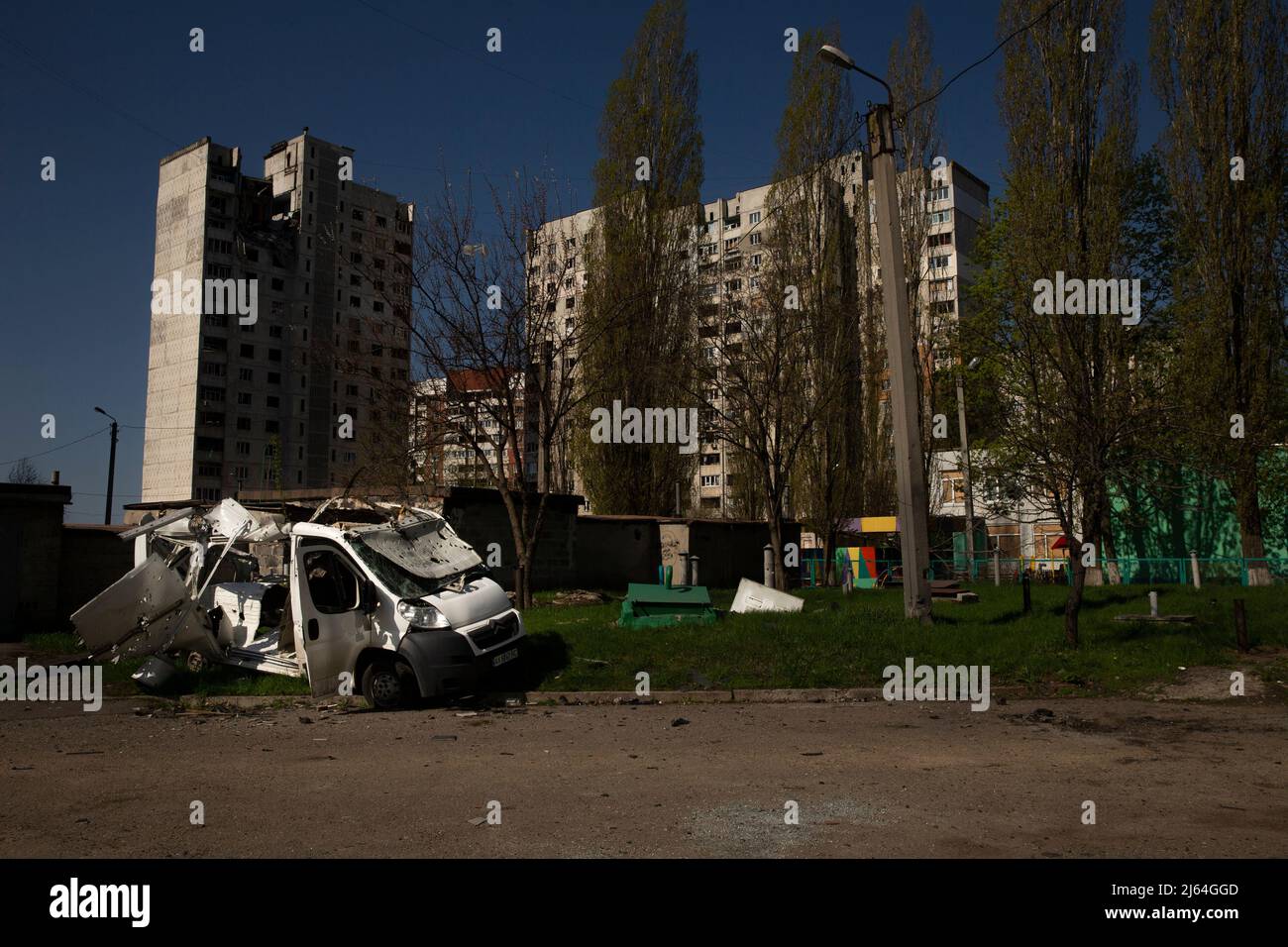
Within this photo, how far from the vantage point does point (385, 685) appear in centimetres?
1086

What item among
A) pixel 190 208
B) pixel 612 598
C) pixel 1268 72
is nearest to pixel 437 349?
pixel 612 598

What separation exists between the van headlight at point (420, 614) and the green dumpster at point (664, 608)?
460cm

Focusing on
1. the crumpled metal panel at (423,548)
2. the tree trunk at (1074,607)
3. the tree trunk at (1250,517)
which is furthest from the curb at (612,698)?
the tree trunk at (1250,517)

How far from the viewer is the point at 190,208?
82125 mm

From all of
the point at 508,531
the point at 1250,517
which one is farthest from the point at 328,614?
the point at 1250,517

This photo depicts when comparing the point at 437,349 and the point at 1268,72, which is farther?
the point at 1268,72

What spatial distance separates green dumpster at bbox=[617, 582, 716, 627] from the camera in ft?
47.9

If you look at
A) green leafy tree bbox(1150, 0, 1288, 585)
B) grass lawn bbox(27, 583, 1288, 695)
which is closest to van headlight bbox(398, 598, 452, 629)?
grass lawn bbox(27, 583, 1288, 695)

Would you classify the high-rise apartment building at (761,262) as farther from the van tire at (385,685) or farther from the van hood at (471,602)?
the van tire at (385,685)

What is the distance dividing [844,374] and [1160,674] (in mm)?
13873

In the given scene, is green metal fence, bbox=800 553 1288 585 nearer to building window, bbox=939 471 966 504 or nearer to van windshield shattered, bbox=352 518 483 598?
building window, bbox=939 471 966 504

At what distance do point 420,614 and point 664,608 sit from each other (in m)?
5.28

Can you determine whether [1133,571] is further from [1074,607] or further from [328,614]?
[328,614]
